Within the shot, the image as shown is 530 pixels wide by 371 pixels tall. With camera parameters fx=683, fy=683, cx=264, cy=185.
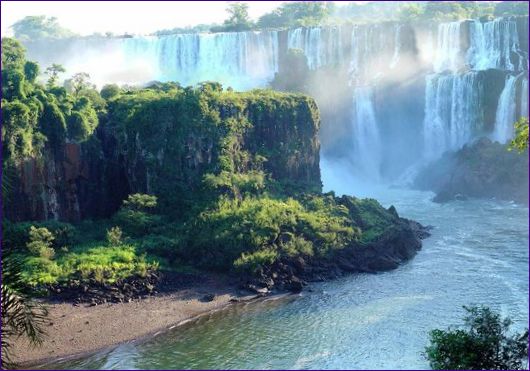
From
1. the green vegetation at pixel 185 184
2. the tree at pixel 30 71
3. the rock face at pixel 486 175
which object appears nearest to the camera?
the green vegetation at pixel 185 184

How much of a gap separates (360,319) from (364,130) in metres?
39.5

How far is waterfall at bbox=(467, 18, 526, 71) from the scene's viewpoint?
66.8 metres

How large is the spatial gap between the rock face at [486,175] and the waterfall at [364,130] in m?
9.35

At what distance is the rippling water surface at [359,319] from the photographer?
28.2 meters

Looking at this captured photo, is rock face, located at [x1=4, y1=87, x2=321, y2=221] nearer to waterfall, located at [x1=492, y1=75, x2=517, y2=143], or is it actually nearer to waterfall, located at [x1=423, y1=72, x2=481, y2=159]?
waterfall, located at [x1=423, y1=72, x2=481, y2=159]

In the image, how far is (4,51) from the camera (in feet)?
159

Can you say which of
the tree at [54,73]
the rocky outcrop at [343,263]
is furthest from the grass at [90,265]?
the tree at [54,73]

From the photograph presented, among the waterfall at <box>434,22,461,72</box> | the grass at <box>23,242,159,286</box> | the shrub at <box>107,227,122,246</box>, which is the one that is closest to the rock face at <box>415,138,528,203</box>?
the waterfall at <box>434,22,461,72</box>

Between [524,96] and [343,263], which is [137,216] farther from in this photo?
[524,96]

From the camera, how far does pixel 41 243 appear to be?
120ft

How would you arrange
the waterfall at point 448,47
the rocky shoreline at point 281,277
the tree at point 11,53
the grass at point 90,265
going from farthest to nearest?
the waterfall at point 448,47
the tree at point 11,53
the grass at point 90,265
the rocky shoreline at point 281,277

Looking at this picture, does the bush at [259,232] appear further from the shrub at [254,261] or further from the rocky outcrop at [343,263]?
the rocky outcrop at [343,263]

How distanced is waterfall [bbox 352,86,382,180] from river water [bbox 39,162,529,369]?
24240 mm

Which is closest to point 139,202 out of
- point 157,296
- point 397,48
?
point 157,296
